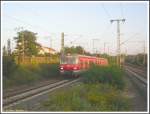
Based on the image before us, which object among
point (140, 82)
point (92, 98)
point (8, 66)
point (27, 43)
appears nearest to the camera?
point (92, 98)

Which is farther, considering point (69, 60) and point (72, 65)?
point (69, 60)

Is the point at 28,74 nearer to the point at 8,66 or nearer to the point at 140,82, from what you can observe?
the point at 8,66

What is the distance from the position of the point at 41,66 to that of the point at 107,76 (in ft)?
41.5

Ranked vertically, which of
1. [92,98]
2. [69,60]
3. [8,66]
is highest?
[69,60]

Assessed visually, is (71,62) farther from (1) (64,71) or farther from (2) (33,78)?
(2) (33,78)

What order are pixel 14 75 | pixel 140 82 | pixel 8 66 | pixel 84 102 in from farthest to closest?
pixel 140 82
pixel 14 75
pixel 8 66
pixel 84 102

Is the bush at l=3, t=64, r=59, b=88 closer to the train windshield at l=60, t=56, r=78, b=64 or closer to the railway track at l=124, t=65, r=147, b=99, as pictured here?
the train windshield at l=60, t=56, r=78, b=64

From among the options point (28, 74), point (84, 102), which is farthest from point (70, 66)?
point (84, 102)

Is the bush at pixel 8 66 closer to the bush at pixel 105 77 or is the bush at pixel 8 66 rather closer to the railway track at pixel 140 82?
the bush at pixel 105 77

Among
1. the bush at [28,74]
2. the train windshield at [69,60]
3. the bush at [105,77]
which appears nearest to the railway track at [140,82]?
the bush at [105,77]

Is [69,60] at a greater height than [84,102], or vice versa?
[69,60]

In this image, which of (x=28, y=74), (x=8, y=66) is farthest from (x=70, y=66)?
(x=8, y=66)

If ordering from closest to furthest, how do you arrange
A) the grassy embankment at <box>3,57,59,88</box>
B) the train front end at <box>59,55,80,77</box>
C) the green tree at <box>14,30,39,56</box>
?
1. the grassy embankment at <box>3,57,59,88</box>
2. the train front end at <box>59,55,80,77</box>
3. the green tree at <box>14,30,39,56</box>

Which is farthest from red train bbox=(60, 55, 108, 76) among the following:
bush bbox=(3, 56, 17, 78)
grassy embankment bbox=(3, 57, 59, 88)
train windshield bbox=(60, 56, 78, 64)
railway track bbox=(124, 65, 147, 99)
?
bush bbox=(3, 56, 17, 78)
